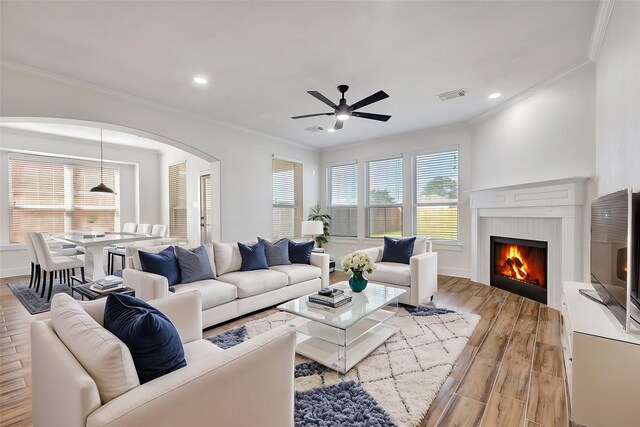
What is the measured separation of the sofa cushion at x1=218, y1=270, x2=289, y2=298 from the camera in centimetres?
334

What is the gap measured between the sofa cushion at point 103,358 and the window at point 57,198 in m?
6.96

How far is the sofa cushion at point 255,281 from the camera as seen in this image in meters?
3.34

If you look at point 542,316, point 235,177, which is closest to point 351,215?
point 235,177

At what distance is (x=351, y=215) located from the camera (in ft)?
22.2

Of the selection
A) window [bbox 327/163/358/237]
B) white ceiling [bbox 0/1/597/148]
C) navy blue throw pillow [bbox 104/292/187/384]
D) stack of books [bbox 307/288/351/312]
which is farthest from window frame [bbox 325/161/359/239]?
navy blue throw pillow [bbox 104/292/187/384]

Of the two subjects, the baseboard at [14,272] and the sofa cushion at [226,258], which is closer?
the sofa cushion at [226,258]

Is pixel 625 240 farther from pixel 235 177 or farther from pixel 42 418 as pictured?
pixel 235 177

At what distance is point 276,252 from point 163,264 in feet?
5.04

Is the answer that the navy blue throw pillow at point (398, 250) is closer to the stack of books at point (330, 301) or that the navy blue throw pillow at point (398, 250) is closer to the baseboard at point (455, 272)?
the baseboard at point (455, 272)

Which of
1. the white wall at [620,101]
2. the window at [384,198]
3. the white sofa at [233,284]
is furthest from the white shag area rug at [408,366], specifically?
the window at [384,198]

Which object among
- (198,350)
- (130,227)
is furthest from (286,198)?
(198,350)

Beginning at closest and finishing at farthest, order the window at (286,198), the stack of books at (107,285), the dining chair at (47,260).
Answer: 1. the stack of books at (107,285)
2. the dining chair at (47,260)
3. the window at (286,198)

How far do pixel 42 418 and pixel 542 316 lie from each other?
4479 millimetres

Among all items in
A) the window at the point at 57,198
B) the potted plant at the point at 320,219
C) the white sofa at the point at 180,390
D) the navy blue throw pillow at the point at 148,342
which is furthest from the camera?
the potted plant at the point at 320,219
